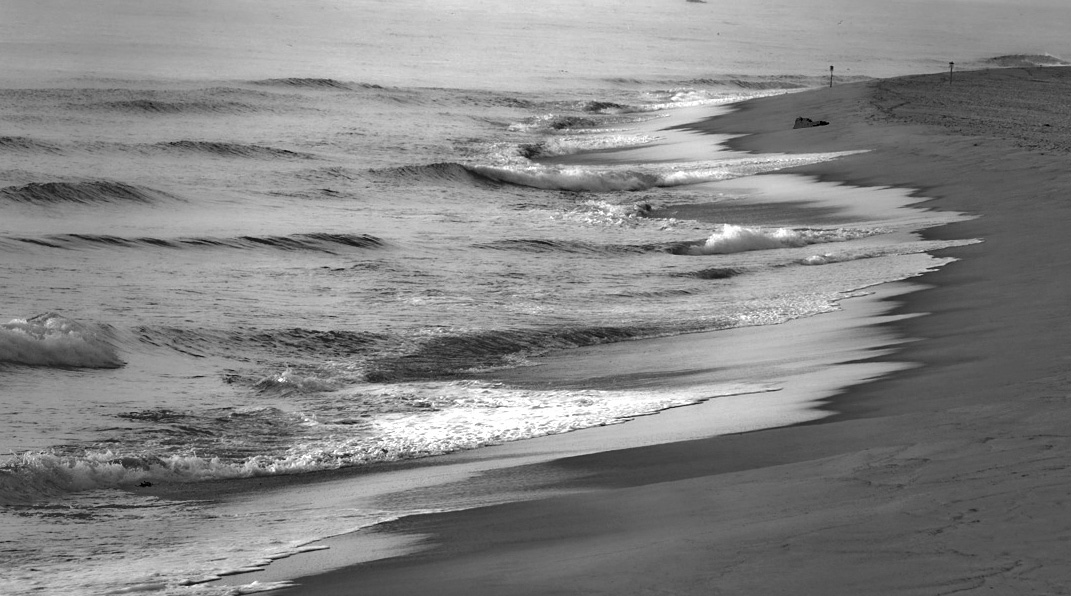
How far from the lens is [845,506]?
539cm

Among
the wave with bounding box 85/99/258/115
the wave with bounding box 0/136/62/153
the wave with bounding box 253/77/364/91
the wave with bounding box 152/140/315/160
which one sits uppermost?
the wave with bounding box 253/77/364/91

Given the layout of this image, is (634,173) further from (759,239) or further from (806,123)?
(759,239)

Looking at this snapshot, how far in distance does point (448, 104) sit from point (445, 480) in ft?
114

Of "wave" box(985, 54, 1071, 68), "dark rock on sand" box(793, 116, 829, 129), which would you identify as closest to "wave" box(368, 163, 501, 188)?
"dark rock on sand" box(793, 116, 829, 129)

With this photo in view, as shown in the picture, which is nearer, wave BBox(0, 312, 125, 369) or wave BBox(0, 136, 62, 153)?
wave BBox(0, 312, 125, 369)

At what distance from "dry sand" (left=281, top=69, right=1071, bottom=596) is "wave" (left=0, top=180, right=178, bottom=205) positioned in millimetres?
Result: 14601

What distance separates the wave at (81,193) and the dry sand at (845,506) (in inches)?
575

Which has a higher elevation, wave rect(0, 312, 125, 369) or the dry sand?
the dry sand

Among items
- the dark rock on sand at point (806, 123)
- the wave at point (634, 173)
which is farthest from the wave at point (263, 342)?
the dark rock on sand at point (806, 123)

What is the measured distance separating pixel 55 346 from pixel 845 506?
751 centimetres

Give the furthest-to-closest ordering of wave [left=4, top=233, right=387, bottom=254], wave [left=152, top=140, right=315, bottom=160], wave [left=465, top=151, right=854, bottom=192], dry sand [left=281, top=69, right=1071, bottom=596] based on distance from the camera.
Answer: wave [left=152, top=140, right=315, bottom=160]
wave [left=465, top=151, right=854, bottom=192]
wave [left=4, top=233, right=387, bottom=254]
dry sand [left=281, top=69, right=1071, bottom=596]

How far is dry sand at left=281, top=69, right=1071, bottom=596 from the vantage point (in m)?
4.66

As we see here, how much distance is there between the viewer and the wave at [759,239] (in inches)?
653

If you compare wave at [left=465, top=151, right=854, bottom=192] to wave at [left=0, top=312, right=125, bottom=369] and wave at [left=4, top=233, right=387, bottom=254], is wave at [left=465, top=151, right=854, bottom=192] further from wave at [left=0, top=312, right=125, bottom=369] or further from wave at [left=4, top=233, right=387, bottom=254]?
wave at [left=0, top=312, right=125, bottom=369]
